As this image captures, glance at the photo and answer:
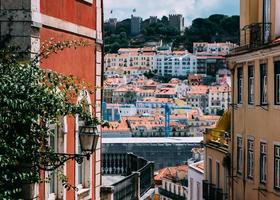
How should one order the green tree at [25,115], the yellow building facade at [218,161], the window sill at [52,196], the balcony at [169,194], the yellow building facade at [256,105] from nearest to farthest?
the green tree at [25,115]
the window sill at [52,196]
the yellow building facade at [256,105]
the yellow building facade at [218,161]
the balcony at [169,194]

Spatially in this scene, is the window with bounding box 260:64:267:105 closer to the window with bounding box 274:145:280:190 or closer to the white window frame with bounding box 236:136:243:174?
the window with bounding box 274:145:280:190

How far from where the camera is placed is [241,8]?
26875mm

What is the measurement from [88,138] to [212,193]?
1976 centimetres

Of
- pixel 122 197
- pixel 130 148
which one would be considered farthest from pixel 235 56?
pixel 130 148

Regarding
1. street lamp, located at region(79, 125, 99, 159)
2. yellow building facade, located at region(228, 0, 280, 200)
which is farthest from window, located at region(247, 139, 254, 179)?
street lamp, located at region(79, 125, 99, 159)

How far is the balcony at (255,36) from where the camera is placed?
2370 cm

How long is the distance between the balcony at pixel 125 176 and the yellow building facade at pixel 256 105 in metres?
4.12

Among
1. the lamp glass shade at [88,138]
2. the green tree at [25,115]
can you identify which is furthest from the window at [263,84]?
the green tree at [25,115]

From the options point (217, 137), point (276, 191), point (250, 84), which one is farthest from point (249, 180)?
point (217, 137)

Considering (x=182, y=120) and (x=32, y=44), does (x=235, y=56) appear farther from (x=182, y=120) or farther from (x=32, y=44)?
(x=182, y=120)

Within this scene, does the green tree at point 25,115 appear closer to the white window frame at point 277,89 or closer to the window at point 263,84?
the white window frame at point 277,89

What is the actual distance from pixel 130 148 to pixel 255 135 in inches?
2546

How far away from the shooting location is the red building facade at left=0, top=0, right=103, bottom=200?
33.2 feet

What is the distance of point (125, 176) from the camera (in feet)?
61.2
